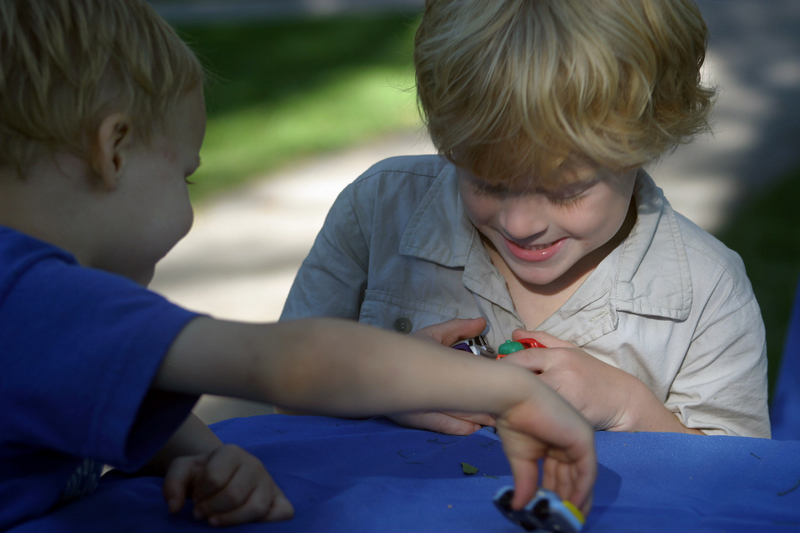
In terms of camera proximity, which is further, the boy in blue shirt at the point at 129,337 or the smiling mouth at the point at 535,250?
the smiling mouth at the point at 535,250

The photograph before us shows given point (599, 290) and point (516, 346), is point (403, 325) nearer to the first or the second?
point (516, 346)

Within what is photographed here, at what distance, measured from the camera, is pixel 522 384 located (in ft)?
2.50

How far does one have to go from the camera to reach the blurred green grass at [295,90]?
173 inches

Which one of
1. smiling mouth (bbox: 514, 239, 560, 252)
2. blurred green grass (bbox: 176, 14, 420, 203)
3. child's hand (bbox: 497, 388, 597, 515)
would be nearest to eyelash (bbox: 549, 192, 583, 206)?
smiling mouth (bbox: 514, 239, 560, 252)

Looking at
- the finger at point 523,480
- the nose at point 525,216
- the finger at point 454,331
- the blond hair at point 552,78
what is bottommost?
the finger at point 523,480

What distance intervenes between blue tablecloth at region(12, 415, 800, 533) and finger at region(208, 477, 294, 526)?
0.05 feet

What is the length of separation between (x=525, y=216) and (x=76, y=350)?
2.47 ft

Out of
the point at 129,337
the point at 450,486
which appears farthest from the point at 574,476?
the point at 129,337

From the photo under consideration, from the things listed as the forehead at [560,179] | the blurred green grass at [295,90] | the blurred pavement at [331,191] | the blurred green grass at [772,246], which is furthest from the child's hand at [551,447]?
the blurred green grass at [295,90]

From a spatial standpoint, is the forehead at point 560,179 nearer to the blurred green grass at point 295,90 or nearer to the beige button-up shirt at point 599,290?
the beige button-up shirt at point 599,290

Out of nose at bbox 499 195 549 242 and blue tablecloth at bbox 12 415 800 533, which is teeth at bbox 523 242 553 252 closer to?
nose at bbox 499 195 549 242

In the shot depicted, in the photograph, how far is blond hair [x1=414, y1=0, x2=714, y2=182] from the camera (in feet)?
3.77

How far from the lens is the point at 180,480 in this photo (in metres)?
0.93

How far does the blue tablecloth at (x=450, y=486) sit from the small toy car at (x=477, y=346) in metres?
0.16
